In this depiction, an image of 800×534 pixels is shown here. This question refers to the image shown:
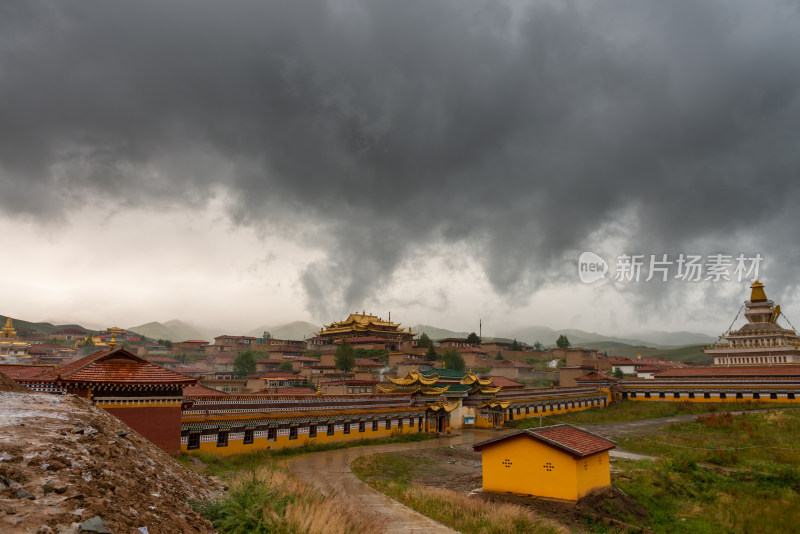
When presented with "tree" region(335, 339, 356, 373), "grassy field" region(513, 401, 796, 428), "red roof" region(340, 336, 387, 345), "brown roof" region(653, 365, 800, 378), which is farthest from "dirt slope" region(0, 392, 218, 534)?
"red roof" region(340, 336, 387, 345)

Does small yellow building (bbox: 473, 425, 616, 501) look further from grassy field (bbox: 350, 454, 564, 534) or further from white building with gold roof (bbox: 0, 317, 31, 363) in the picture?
white building with gold roof (bbox: 0, 317, 31, 363)

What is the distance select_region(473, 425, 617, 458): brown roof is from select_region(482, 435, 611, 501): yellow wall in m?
0.26

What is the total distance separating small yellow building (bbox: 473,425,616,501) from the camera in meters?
17.8

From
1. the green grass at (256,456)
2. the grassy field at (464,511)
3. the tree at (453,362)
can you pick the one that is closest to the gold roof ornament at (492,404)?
the green grass at (256,456)

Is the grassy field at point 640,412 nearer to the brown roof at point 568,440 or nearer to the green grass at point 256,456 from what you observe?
the green grass at point 256,456

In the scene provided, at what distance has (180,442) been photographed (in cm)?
2314

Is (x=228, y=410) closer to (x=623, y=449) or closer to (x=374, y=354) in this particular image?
(x=623, y=449)

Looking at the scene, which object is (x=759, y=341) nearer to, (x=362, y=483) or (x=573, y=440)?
(x=573, y=440)

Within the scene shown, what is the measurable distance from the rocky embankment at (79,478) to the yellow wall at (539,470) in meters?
13.1

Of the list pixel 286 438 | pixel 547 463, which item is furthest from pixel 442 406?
pixel 547 463

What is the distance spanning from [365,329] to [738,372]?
233 feet

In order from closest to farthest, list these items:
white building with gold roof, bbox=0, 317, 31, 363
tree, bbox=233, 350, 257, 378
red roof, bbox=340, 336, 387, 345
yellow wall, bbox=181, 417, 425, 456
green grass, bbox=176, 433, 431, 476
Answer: green grass, bbox=176, 433, 431, 476, yellow wall, bbox=181, 417, 425, 456, tree, bbox=233, 350, 257, 378, white building with gold roof, bbox=0, 317, 31, 363, red roof, bbox=340, 336, 387, 345

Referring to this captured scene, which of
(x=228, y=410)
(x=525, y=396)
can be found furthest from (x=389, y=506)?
(x=525, y=396)

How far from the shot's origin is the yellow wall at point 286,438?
1004 inches
